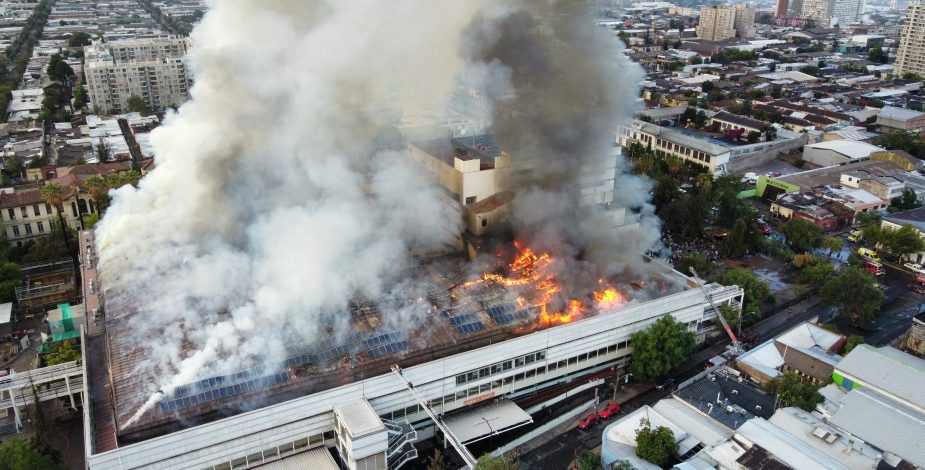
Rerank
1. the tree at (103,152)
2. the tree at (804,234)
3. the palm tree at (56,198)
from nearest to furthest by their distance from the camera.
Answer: the palm tree at (56,198)
the tree at (804,234)
the tree at (103,152)

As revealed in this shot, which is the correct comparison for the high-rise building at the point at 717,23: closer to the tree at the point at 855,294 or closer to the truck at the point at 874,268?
the truck at the point at 874,268

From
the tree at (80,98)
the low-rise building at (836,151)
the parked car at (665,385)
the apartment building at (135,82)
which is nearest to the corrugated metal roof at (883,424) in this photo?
the parked car at (665,385)

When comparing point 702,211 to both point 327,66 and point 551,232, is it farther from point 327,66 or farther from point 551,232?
point 327,66

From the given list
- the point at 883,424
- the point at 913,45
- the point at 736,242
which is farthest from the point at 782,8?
the point at 883,424

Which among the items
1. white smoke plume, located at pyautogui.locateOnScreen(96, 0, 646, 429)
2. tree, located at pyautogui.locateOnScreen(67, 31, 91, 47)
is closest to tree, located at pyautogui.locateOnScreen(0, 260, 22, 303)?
white smoke plume, located at pyautogui.locateOnScreen(96, 0, 646, 429)

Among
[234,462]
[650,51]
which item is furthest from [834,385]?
[650,51]

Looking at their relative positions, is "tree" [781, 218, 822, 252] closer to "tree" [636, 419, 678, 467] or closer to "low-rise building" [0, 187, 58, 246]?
"tree" [636, 419, 678, 467]
